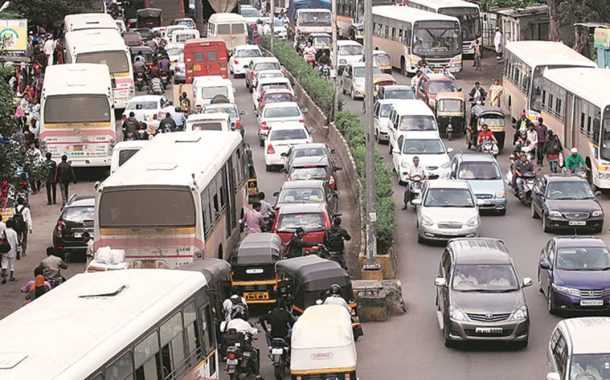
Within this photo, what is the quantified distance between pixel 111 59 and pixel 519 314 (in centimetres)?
3309

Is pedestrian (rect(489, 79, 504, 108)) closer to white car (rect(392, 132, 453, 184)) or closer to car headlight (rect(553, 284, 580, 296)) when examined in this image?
white car (rect(392, 132, 453, 184))

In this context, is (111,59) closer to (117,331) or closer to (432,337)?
(432,337)

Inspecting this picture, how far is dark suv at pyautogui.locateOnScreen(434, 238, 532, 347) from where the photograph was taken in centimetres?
2370

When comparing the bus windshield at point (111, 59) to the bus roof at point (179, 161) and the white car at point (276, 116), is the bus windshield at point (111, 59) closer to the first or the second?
the white car at point (276, 116)

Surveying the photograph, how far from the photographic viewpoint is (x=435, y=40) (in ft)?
208

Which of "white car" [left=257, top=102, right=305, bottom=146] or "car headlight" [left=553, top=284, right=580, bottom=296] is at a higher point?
"car headlight" [left=553, top=284, right=580, bottom=296]

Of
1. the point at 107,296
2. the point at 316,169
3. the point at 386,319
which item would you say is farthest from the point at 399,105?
the point at 107,296

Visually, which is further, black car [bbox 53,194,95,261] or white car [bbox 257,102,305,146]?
white car [bbox 257,102,305,146]

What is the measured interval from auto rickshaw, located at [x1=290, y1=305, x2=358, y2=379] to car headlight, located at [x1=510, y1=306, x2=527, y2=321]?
166 inches

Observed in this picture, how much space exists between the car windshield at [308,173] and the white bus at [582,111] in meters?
7.44

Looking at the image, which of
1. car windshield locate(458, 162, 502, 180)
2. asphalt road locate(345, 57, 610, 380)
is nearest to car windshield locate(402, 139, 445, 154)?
car windshield locate(458, 162, 502, 180)

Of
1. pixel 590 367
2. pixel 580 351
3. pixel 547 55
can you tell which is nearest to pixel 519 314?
pixel 580 351

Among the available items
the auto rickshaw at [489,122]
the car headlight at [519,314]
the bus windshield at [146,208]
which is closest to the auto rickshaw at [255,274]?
the bus windshield at [146,208]

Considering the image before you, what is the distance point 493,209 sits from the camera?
36375 mm
